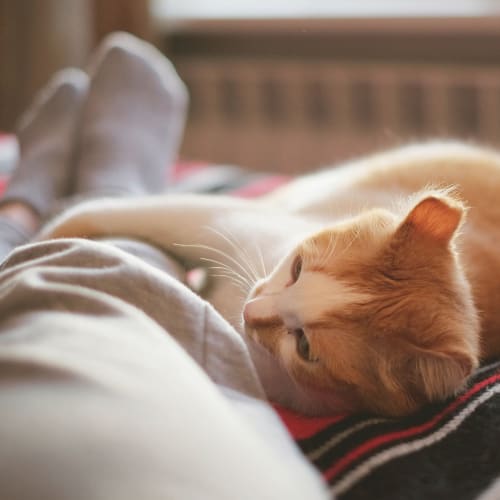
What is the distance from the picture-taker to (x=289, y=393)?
2.32 ft

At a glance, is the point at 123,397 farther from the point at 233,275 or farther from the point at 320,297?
the point at 233,275

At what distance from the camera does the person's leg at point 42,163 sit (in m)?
1.05

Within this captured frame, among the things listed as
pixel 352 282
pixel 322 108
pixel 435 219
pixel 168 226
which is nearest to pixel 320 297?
pixel 352 282

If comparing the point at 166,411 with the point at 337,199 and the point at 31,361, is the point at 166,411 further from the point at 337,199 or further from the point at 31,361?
the point at 337,199

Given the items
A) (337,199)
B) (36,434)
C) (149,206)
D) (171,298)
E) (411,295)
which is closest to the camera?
(36,434)

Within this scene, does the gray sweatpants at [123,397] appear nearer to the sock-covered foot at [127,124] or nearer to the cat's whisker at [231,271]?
the cat's whisker at [231,271]

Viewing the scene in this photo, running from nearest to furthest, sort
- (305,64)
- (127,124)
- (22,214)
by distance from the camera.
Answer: (22,214) < (127,124) < (305,64)

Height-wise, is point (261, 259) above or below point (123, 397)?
below

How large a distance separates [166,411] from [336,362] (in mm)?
298

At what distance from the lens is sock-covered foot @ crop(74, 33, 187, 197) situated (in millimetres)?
1223

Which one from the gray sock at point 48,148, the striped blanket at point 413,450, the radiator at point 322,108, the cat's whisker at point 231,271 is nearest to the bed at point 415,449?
the striped blanket at point 413,450

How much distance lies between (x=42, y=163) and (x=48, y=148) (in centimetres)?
6

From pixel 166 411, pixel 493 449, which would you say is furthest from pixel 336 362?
pixel 166 411

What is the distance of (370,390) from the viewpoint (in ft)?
2.14
